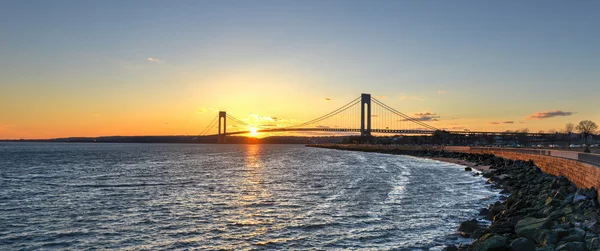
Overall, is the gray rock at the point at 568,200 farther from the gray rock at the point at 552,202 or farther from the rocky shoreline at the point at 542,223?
the gray rock at the point at 552,202

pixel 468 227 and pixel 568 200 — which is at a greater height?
pixel 568 200

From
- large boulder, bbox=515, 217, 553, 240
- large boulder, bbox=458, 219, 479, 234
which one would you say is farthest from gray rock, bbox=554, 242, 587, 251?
large boulder, bbox=458, 219, 479, 234

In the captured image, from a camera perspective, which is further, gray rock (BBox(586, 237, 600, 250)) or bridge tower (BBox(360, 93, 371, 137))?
bridge tower (BBox(360, 93, 371, 137))

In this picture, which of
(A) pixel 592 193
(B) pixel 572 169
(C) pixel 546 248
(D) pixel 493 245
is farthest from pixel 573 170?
(D) pixel 493 245

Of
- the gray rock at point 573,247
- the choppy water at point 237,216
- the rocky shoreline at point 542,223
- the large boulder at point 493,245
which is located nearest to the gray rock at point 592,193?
the rocky shoreline at point 542,223

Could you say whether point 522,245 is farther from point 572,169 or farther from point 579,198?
point 572,169

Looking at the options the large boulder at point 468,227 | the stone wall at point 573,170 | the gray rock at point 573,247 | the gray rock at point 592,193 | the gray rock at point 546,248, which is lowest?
the large boulder at point 468,227

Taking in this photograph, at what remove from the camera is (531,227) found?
12.0m

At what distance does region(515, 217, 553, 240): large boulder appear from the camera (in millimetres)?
11780

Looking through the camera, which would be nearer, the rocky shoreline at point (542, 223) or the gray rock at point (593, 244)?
the gray rock at point (593, 244)

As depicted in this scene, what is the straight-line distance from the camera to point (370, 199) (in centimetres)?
2211

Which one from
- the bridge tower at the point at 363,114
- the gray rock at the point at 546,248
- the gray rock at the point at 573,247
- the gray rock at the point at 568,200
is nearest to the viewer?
the gray rock at the point at 573,247

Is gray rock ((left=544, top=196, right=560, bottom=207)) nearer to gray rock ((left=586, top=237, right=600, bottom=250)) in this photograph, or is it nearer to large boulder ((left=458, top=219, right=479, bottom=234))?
large boulder ((left=458, top=219, right=479, bottom=234))

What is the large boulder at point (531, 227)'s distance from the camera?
38.6ft
